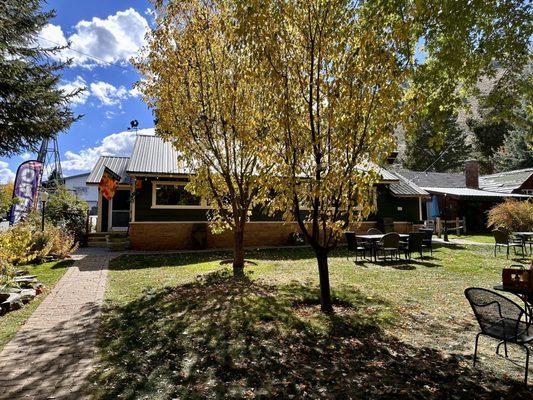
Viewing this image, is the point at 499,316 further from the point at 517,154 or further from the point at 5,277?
the point at 517,154

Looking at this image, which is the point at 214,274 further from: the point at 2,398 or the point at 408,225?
the point at 408,225

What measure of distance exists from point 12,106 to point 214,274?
9518 mm

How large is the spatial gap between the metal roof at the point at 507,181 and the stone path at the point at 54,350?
32.8 m

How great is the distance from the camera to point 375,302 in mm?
7199

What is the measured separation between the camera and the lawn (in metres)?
3.72

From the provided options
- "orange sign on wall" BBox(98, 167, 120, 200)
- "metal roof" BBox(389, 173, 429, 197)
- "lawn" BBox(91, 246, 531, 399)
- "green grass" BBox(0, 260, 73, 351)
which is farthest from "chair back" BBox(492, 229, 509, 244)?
"orange sign on wall" BBox(98, 167, 120, 200)

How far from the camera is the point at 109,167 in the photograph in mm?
20250

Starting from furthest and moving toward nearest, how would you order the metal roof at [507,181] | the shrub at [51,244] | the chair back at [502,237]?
1. the metal roof at [507,181]
2. the chair back at [502,237]
3. the shrub at [51,244]

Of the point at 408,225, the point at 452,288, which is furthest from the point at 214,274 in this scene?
the point at 408,225

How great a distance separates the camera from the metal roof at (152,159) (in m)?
15.7

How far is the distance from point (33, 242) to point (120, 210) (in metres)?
→ 7.84

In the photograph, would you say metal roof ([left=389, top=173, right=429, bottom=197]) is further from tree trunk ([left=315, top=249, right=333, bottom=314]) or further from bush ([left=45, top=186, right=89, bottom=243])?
bush ([left=45, top=186, right=89, bottom=243])

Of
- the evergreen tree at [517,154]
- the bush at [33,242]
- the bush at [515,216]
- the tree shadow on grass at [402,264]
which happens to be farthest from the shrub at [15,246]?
the evergreen tree at [517,154]

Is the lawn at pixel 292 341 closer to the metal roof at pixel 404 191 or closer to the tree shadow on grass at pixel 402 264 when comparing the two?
the tree shadow on grass at pixel 402 264
